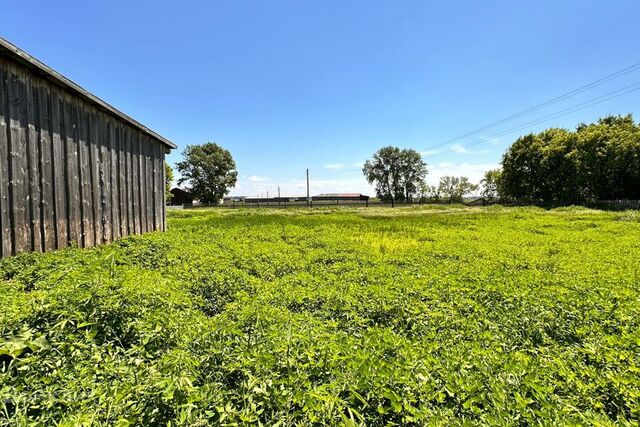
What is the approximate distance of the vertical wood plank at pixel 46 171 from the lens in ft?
19.9

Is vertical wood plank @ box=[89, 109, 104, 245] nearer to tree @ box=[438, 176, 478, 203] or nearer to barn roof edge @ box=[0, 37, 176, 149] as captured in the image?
barn roof edge @ box=[0, 37, 176, 149]

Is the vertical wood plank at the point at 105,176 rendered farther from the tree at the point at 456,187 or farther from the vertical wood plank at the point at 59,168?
the tree at the point at 456,187

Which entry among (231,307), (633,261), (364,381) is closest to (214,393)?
(364,381)

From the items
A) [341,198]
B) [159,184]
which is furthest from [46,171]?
[341,198]

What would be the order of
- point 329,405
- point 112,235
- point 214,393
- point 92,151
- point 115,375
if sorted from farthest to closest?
point 112,235 < point 92,151 < point 115,375 < point 214,393 < point 329,405

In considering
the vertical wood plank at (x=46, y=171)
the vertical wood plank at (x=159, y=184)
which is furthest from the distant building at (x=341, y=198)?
the vertical wood plank at (x=46, y=171)

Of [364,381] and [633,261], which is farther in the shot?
[633,261]

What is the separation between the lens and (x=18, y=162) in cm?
561

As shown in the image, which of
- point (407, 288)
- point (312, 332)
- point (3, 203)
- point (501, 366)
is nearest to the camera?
point (501, 366)

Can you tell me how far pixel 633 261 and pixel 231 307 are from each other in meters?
7.71

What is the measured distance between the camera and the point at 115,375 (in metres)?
2.15

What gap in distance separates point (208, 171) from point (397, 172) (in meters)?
39.7

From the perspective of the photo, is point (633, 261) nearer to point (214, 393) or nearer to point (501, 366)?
point (501, 366)

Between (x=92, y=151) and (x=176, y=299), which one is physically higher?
(x=92, y=151)
